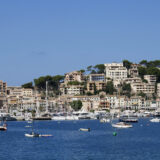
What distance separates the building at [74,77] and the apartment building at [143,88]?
16.6m

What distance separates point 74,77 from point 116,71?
13051mm

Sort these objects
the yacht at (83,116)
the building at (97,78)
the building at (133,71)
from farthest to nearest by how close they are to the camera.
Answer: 1. the building at (133,71)
2. the building at (97,78)
3. the yacht at (83,116)

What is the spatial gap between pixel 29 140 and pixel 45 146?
720 centimetres

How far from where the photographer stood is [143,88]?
6865 inches

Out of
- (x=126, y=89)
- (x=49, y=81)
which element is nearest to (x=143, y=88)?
(x=126, y=89)

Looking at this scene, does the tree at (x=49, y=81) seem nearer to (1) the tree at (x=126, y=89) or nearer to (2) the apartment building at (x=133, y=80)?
(2) the apartment building at (x=133, y=80)

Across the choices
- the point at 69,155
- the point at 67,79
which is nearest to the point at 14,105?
the point at 67,79

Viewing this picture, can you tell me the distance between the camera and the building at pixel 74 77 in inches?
7175

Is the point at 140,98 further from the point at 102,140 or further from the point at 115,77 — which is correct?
the point at 102,140

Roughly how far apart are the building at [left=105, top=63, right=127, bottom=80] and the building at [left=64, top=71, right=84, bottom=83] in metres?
7.91

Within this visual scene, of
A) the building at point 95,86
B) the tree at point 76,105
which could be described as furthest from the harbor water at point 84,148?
the building at point 95,86

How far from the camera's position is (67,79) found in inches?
7318

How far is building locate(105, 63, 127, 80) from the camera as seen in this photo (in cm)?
18038

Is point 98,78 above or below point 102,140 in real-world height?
above
